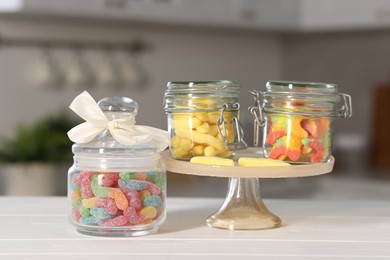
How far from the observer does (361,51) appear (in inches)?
175

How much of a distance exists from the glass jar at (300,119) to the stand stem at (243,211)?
67mm

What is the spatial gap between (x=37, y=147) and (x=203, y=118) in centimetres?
187

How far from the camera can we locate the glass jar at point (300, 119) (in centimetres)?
125

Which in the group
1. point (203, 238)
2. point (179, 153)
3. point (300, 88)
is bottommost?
point (203, 238)

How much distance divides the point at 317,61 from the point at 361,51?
0.28 m

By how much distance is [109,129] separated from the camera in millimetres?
1197

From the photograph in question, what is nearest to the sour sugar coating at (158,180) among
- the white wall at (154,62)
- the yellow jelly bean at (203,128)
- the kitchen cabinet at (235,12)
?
the yellow jelly bean at (203,128)

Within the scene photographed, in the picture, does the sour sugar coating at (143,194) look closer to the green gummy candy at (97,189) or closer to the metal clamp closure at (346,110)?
the green gummy candy at (97,189)

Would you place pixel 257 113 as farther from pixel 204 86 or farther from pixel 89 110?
pixel 89 110

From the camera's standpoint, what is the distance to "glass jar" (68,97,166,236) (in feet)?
3.79

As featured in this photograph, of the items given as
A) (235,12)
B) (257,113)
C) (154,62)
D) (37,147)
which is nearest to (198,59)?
(154,62)

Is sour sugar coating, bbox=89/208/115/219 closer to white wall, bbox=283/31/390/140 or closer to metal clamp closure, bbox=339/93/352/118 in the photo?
metal clamp closure, bbox=339/93/352/118

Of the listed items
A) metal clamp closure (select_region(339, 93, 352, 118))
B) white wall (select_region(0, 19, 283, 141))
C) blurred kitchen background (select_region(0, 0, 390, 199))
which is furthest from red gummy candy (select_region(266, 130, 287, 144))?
white wall (select_region(0, 19, 283, 141))

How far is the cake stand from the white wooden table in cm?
2
